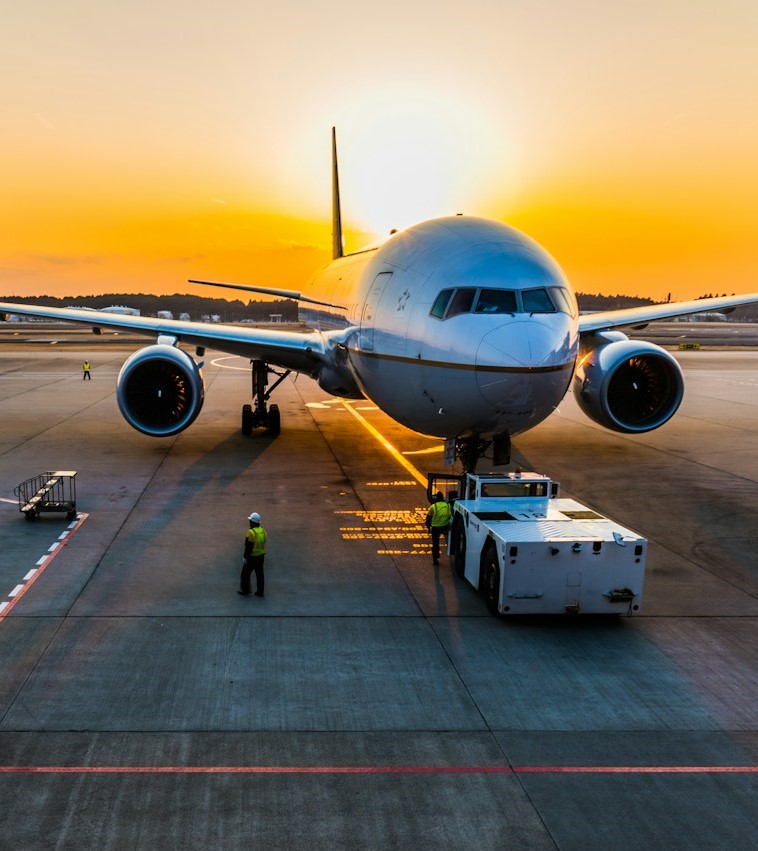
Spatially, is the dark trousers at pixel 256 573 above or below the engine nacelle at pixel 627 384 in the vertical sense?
below

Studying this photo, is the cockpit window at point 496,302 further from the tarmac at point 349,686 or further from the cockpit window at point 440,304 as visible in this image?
the tarmac at point 349,686

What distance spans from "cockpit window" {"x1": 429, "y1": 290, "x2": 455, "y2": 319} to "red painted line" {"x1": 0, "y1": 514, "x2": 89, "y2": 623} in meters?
7.66

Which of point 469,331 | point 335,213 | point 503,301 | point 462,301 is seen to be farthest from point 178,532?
point 335,213

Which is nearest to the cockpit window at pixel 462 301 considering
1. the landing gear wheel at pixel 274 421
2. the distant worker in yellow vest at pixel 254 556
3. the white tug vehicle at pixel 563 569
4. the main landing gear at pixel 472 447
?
the main landing gear at pixel 472 447

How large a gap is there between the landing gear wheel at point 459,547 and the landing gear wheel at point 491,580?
90 cm

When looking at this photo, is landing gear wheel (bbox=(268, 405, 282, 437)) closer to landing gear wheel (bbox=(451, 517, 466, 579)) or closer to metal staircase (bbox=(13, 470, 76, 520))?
metal staircase (bbox=(13, 470, 76, 520))

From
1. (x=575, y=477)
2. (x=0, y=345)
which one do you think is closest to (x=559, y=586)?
(x=575, y=477)

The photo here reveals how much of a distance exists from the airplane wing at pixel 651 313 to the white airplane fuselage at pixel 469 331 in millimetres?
6690

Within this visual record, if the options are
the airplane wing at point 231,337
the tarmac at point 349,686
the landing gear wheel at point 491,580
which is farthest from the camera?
the airplane wing at point 231,337

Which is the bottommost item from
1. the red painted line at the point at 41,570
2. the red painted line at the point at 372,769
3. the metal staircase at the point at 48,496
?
the red painted line at the point at 372,769

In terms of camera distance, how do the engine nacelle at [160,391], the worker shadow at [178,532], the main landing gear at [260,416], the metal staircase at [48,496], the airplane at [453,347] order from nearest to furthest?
the worker shadow at [178,532]
the airplane at [453,347]
the metal staircase at [48,496]
the engine nacelle at [160,391]
the main landing gear at [260,416]

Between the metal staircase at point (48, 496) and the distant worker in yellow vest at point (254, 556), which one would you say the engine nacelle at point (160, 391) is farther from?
the distant worker in yellow vest at point (254, 556)

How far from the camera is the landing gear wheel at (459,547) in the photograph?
13.6 meters

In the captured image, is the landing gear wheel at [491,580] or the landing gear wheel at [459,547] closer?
the landing gear wheel at [491,580]
